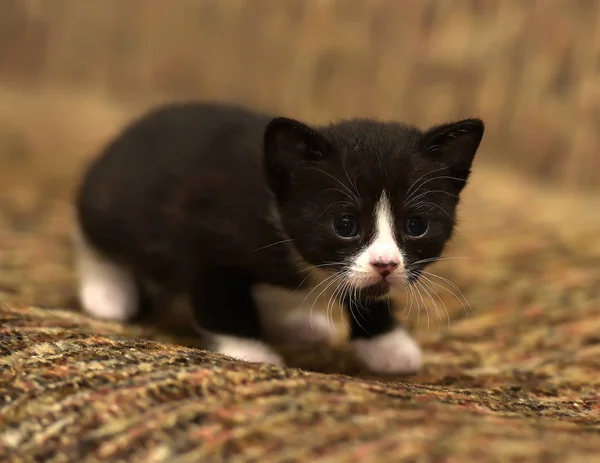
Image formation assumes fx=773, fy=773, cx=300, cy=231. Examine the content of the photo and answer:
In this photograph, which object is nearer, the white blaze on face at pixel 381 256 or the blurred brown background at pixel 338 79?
the white blaze on face at pixel 381 256

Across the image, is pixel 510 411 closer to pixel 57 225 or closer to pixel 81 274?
pixel 81 274

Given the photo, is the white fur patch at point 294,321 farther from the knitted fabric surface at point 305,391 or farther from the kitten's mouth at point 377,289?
the kitten's mouth at point 377,289

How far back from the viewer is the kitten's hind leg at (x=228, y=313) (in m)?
1.77

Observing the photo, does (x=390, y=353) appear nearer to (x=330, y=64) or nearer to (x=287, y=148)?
(x=287, y=148)

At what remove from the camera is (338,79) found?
378 centimetres

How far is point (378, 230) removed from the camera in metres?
1.56

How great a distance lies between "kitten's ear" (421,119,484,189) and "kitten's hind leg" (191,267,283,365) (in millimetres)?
529

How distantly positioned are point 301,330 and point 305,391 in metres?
0.79

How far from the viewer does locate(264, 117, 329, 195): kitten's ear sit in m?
1.60

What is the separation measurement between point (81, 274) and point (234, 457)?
131cm

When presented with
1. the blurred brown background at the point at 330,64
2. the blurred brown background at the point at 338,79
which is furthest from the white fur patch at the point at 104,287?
the blurred brown background at the point at 330,64

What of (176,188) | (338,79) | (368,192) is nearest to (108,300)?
(176,188)

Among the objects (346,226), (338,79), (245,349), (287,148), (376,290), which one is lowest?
(245,349)

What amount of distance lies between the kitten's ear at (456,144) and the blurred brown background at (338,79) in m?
1.09
